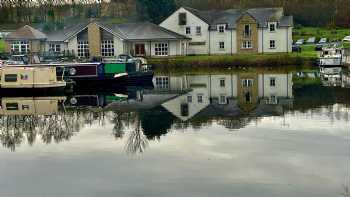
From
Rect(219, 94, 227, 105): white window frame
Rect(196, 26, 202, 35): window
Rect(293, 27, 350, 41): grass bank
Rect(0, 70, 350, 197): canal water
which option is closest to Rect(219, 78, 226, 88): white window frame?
Rect(0, 70, 350, 197): canal water

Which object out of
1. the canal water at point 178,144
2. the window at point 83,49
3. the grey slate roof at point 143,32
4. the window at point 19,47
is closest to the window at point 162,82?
the canal water at point 178,144

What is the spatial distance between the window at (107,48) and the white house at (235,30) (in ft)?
24.2

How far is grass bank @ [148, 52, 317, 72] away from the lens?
219ft

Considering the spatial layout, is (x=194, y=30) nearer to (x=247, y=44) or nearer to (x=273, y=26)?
(x=247, y=44)

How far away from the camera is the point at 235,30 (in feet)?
246

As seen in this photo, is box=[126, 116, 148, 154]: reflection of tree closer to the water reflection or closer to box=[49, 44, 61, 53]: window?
the water reflection

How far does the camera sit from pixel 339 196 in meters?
15.4

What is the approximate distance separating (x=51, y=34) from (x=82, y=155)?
5857 centimetres

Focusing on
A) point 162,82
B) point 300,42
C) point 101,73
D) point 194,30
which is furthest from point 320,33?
point 101,73

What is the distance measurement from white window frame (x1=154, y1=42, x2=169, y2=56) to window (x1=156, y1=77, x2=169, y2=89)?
19.2 meters

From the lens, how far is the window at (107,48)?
7369 centimetres

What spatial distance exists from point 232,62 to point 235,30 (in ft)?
27.9

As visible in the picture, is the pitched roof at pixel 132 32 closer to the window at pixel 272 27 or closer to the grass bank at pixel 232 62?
the grass bank at pixel 232 62

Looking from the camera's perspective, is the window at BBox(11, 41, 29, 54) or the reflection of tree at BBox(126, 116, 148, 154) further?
the window at BBox(11, 41, 29, 54)
